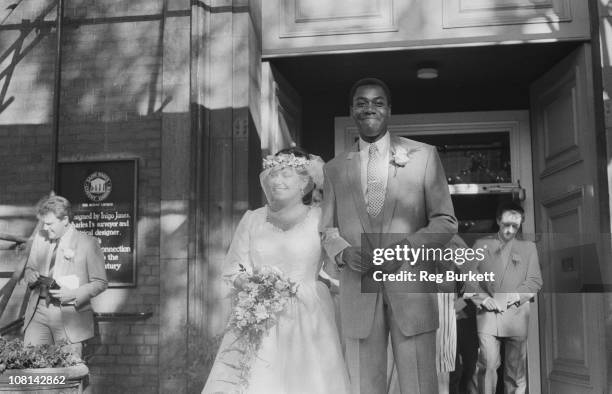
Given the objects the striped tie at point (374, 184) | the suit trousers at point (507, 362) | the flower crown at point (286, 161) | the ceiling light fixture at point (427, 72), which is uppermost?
the ceiling light fixture at point (427, 72)

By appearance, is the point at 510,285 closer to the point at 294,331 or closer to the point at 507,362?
the point at 507,362

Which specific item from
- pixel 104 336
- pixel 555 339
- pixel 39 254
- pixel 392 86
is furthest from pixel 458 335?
pixel 39 254

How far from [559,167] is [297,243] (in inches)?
133

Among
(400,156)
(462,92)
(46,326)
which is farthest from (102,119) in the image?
(462,92)

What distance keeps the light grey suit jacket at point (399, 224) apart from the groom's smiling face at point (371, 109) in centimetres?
15

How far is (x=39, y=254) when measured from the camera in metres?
6.85

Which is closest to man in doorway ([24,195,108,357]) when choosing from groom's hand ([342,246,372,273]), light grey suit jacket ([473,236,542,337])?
groom's hand ([342,246,372,273])

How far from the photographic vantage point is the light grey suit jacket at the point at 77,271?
6727mm

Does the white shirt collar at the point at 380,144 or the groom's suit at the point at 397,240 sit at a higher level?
the white shirt collar at the point at 380,144

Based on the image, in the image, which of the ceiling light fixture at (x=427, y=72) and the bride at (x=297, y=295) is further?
the ceiling light fixture at (x=427, y=72)

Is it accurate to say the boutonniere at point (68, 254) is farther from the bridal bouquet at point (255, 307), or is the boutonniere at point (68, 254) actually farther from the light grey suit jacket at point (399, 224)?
the light grey suit jacket at point (399, 224)

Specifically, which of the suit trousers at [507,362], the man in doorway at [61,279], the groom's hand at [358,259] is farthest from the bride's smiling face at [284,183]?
the suit trousers at [507,362]

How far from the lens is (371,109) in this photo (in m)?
4.63

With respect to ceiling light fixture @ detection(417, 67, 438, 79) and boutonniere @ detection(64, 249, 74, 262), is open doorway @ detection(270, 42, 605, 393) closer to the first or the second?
ceiling light fixture @ detection(417, 67, 438, 79)
